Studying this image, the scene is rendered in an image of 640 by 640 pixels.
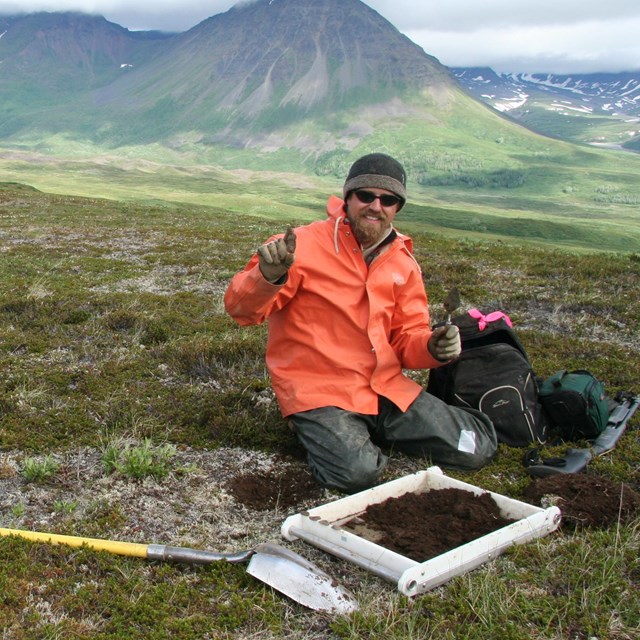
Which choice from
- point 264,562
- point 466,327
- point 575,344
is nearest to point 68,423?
point 264,562

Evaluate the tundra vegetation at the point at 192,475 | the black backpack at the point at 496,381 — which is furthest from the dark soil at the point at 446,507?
the black backpack at the point at 496,381

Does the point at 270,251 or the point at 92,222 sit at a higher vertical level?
the point at 270,251

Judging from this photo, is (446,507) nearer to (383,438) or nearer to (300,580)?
(383,438)

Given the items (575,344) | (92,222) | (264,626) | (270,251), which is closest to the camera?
(264,626)

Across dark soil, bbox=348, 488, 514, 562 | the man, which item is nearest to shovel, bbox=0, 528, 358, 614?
dark soil, bbox=348, 488, 514, 562

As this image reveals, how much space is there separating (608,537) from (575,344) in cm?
634

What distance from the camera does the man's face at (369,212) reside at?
662 centimetres

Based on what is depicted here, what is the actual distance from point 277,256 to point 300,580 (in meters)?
2.53

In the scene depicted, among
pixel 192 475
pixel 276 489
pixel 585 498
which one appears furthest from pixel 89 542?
pixel 585 498

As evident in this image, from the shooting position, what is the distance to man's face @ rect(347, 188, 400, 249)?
662cm

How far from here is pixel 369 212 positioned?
6.64 metres

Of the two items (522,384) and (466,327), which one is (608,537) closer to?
(522,384)

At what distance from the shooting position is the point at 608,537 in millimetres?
5129

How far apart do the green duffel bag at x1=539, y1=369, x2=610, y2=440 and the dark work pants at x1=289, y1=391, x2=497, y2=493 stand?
824mm
